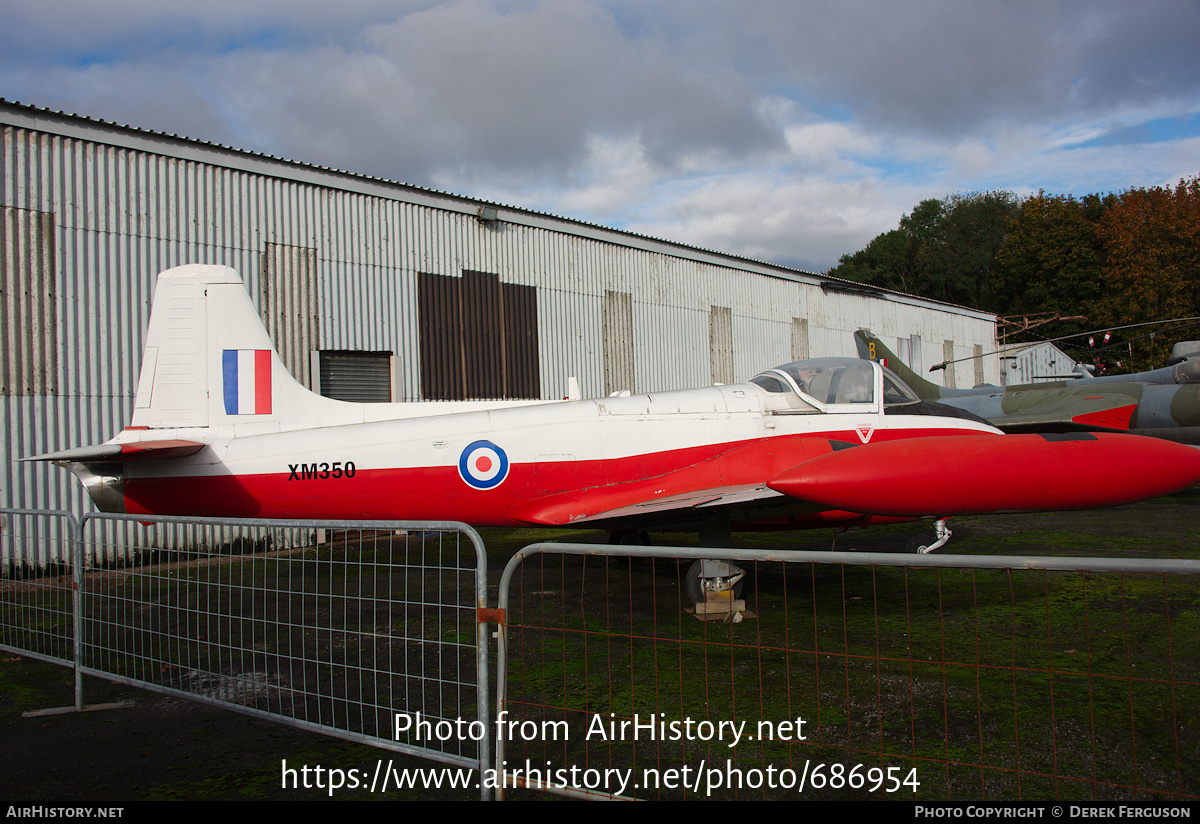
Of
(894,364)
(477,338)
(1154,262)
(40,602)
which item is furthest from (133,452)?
(1154,262)

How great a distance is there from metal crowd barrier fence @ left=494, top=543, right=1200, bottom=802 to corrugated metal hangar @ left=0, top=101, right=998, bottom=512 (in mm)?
7186

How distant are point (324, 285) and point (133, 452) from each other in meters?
6.16

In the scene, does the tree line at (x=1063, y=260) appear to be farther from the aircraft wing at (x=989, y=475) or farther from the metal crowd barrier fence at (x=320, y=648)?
the metal crowd barrier fence at (x=320, y=648)

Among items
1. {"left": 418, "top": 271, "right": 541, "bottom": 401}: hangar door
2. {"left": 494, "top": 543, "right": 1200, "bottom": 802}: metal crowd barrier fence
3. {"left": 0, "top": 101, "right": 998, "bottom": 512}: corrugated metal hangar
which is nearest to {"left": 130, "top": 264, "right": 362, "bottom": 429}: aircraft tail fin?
{"left": 494, "top": 543, "right": 1200, "bottom": 802}: metal crowd barrier fence

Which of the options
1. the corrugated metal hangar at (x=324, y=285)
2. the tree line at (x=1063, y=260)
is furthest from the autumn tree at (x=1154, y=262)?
the corrugated metal hangar at (x=324, y=285)

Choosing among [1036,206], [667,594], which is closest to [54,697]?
[667,594]

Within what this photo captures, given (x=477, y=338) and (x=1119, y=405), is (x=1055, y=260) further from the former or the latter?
(x=477, y=338)

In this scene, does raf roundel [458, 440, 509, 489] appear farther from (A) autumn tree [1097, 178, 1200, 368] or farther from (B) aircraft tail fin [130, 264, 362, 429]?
(A) autumn tree [1097, 178, 1200, 368]

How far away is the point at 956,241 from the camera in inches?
2333

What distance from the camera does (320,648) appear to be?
226 inches

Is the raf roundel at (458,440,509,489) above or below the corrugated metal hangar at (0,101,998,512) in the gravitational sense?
below

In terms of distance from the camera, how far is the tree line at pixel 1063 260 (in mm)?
39719

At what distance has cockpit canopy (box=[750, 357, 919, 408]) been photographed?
7078mm

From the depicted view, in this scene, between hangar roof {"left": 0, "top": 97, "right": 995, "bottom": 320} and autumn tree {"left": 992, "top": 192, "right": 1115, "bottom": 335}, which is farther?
autumn tree {"left": 992, "top": 192, "right": 1115, "bottom": 335}
